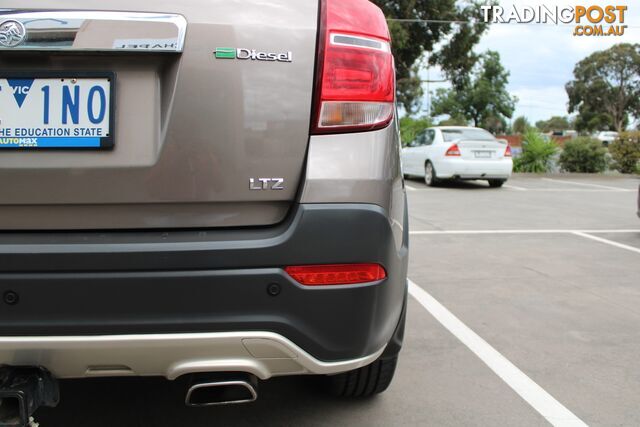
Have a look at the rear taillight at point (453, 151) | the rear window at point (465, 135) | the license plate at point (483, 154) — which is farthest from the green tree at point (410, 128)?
the rear taillight at point (453, 151)

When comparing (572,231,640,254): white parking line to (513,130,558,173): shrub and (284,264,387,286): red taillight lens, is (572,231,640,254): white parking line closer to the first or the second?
Result: (284,264,387,286): red taillight lens

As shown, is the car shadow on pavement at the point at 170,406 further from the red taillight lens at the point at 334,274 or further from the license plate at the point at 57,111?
the license plate at the point at 57,111

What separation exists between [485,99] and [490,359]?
1953 inches

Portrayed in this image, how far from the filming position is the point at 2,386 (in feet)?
6.15

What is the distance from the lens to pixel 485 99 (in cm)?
5025

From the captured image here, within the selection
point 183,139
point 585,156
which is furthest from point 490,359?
point 585,156

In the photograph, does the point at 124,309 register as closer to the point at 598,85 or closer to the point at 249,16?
the point at 249,16

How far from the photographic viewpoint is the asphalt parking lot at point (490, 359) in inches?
103

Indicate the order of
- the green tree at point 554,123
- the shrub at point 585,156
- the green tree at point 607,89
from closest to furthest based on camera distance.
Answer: the shrub at point 585,156, the green tree at point 607,89, the green tree at point 554,123

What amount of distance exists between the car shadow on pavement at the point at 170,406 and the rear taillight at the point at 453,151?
11054mm

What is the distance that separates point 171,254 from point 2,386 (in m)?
0.68

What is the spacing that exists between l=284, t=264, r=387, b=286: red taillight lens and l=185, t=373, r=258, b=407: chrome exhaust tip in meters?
0.42

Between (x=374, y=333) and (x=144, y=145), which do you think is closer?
(x=144, y=145)

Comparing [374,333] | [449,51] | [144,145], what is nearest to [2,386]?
[144,145]
